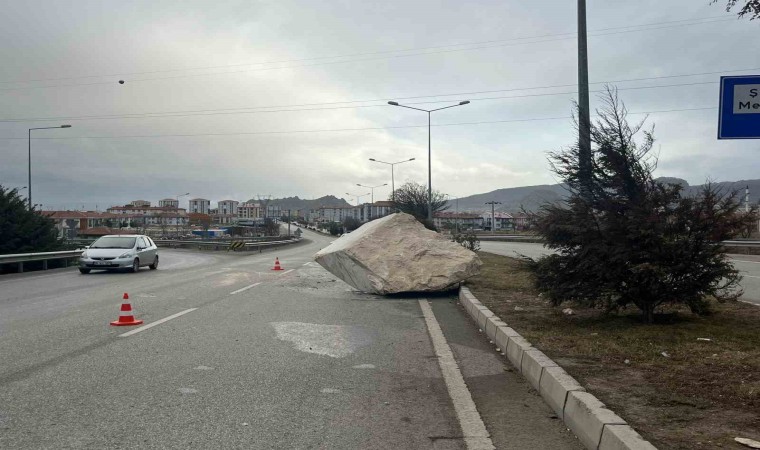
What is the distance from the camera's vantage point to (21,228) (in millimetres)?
26328

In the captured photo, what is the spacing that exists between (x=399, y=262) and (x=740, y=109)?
9075 mm

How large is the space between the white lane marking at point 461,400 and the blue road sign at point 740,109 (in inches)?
136

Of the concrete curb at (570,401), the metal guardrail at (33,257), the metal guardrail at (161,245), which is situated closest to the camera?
the concrete curb at (570,401)

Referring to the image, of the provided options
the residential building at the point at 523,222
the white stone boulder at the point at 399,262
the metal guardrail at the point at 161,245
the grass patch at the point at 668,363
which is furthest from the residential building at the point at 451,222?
the grass patch at the point at 668,363

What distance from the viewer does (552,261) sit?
859 centimetres

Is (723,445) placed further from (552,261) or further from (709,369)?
(552,261)

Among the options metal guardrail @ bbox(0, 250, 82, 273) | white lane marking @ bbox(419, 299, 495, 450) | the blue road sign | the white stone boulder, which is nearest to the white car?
metal guardrail @ bbox(0, 250, 82, 273)

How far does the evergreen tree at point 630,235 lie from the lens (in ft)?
25.7

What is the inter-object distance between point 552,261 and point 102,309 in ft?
27.0

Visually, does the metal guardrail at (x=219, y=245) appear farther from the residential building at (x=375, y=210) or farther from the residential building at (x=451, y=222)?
the residential building at (x=375, y=210)

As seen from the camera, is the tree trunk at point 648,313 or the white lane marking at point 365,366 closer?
the white lane marking at point 365,366

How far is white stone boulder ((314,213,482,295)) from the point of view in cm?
1397

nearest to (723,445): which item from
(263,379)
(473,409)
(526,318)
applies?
(473,409)

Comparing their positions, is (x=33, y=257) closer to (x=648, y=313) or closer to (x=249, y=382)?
(x=249, y=382)
